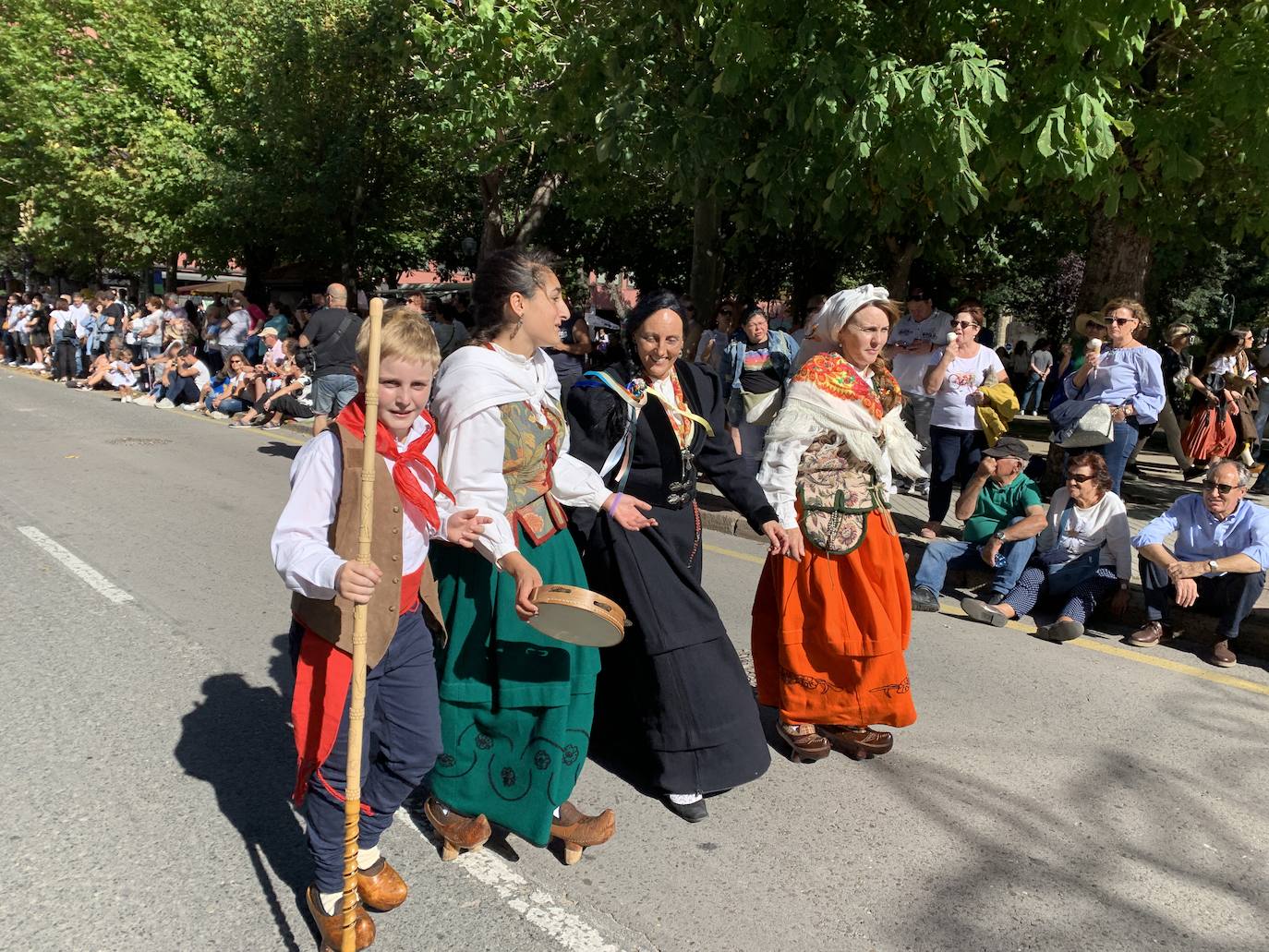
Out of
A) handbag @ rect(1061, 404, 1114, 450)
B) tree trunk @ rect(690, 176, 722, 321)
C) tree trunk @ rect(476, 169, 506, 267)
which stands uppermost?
tree trunk @ rect(476, 169, 506, 267)

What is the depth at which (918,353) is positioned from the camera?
29.1 feet

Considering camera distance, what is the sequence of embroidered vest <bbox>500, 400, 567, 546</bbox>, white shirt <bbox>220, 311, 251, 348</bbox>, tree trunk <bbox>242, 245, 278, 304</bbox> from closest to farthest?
embroidered vest <bbox>500, 400, 567, 546</bbox>
white shirt <bbox>220, 311, 251, 348</bbox>
tree trunk <bbox>242, 245, 278, 304</bbox>

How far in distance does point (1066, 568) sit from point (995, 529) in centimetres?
48

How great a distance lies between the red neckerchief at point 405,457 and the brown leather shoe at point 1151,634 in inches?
177

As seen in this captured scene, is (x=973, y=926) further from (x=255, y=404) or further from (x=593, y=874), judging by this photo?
(x=255, y=404)

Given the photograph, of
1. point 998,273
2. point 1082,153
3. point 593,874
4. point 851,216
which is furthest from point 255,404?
point 998,273

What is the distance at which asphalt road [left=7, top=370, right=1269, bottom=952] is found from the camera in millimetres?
2936

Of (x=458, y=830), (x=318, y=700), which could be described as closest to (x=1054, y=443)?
(x=458, y=830)

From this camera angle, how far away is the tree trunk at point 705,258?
42.0ft

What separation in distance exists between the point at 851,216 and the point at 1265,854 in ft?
26.5

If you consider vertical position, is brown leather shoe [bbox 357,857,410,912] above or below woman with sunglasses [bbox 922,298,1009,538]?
below

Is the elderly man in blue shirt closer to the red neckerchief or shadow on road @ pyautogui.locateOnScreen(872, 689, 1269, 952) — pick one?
shadow on road @ pyautogui.locateOnScreen(872, 689, 1269, 952)

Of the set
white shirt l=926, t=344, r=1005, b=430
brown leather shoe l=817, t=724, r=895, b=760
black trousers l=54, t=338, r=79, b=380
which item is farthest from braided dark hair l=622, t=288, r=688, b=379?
black trousers l=54, t=338, r=79, b=380

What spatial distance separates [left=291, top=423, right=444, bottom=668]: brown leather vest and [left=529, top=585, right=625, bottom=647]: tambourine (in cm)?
40
